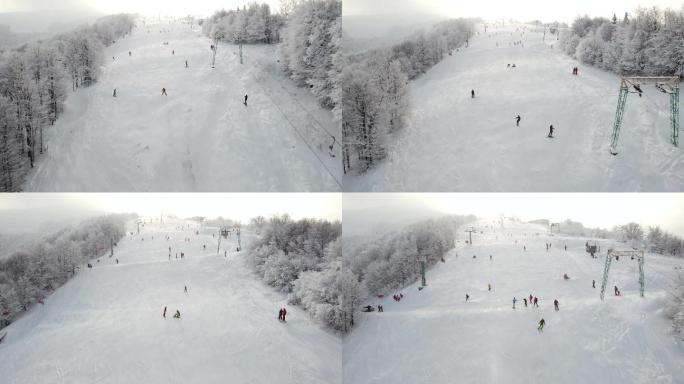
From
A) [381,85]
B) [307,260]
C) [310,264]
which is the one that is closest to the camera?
[381,85]

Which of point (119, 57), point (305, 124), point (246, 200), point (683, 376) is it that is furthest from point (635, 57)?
point (119, 57)

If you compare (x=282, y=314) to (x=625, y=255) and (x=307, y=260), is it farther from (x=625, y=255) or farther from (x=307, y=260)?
(x=625, y=255)

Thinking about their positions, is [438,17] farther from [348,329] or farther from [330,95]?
[348,329]

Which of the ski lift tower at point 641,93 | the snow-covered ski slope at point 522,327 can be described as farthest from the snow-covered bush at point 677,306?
the ski lift tower at point 641,93

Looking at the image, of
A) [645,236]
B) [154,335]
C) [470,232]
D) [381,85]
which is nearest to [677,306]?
[645,236]

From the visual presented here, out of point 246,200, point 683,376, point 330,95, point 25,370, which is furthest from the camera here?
point 330,95

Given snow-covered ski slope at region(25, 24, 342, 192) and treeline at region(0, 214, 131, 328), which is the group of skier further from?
treeline at region(0, 214, 131, 328)

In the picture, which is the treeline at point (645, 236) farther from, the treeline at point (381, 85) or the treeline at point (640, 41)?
the treeline at point (381, 85)
